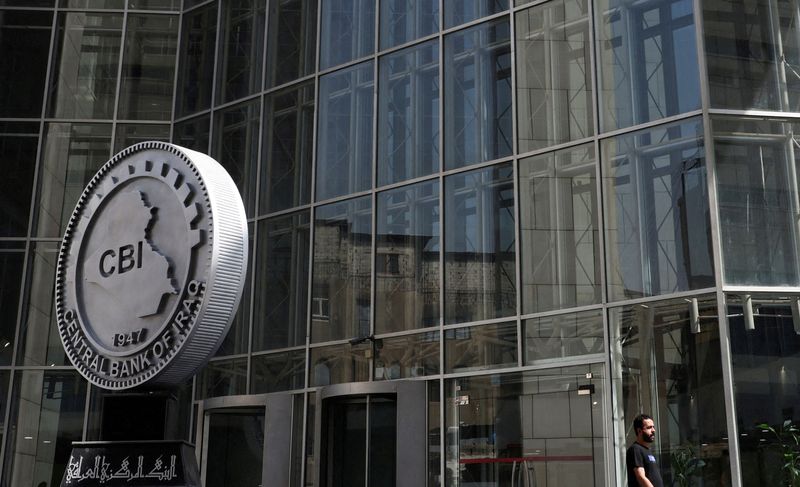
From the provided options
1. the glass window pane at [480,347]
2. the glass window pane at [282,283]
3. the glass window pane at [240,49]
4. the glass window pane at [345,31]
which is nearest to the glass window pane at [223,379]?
the glass window pane at [282,283]

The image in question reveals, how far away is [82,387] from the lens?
63.8ft

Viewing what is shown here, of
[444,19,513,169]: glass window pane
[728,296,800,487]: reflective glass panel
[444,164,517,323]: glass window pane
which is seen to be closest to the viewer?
[728,296,800,487]: reflective glass panel

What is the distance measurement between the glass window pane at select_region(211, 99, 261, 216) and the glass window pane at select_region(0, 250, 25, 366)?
473 cm

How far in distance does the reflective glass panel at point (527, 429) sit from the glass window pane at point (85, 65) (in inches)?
427

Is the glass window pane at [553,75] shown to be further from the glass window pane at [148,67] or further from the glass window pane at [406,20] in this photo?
the glass window pane at [148,67]

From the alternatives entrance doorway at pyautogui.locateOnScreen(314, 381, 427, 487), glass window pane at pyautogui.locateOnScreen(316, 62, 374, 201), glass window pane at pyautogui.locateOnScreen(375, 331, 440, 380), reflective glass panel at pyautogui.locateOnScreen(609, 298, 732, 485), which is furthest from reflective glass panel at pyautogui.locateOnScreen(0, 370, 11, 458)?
reflective glass panel at pyautogui.locateOnScreen(609, 298, 732, 485)

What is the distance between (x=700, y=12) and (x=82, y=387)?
44.8ft

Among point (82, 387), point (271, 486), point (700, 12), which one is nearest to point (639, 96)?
point (700, 12)

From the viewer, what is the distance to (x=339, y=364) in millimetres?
16609

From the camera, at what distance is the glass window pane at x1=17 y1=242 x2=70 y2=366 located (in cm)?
1944

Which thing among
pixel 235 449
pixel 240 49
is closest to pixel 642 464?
pixel 235 449

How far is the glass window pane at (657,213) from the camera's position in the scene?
511 inches

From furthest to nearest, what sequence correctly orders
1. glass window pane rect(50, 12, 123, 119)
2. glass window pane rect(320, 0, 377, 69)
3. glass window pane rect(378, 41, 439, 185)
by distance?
1. glass window pane rect(50, 12, 123, 119)
2. glass window pane rect(320, 0, 377, 69)
3. glass window pane rect(378, 41, 439, 185)

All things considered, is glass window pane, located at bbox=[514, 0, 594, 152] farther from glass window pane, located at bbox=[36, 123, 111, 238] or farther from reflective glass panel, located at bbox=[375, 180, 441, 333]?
glass window pane, located at bbox=[36, 123, 111, 238]
